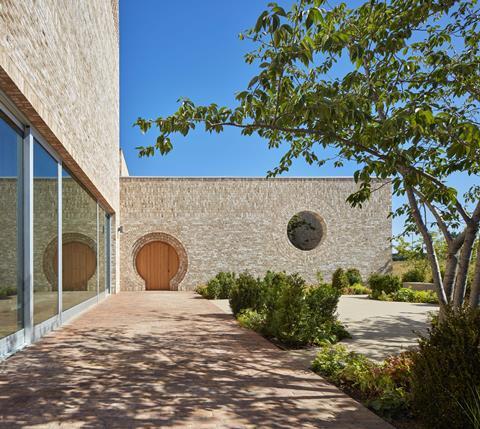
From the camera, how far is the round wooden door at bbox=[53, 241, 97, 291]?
834 cm

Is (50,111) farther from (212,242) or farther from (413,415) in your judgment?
(212,242)

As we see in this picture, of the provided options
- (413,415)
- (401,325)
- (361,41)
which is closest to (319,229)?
(401,325)

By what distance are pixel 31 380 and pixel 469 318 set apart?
419 centimetres

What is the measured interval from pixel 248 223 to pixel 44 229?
1211 cm

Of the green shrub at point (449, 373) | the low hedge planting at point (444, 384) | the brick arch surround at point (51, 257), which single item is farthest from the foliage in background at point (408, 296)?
the green shrub at point (449, 373)

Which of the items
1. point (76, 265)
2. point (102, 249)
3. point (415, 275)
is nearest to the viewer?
point (76, 265)

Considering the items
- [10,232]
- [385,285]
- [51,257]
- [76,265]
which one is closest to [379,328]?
[51,257]

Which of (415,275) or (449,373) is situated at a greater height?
(449,373)

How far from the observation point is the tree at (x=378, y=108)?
3275mm

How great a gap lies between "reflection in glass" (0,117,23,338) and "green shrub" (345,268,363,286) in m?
14.9

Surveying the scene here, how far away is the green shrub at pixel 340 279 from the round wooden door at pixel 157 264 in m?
6.79

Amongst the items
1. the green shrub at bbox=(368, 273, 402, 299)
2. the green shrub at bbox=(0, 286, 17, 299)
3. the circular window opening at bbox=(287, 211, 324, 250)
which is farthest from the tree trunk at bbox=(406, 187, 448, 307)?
the circular window opening at bbox=(287, 211, 324, 250)

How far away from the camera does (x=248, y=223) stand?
1848 cm

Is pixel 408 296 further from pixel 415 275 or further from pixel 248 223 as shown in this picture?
pixel 248 223
